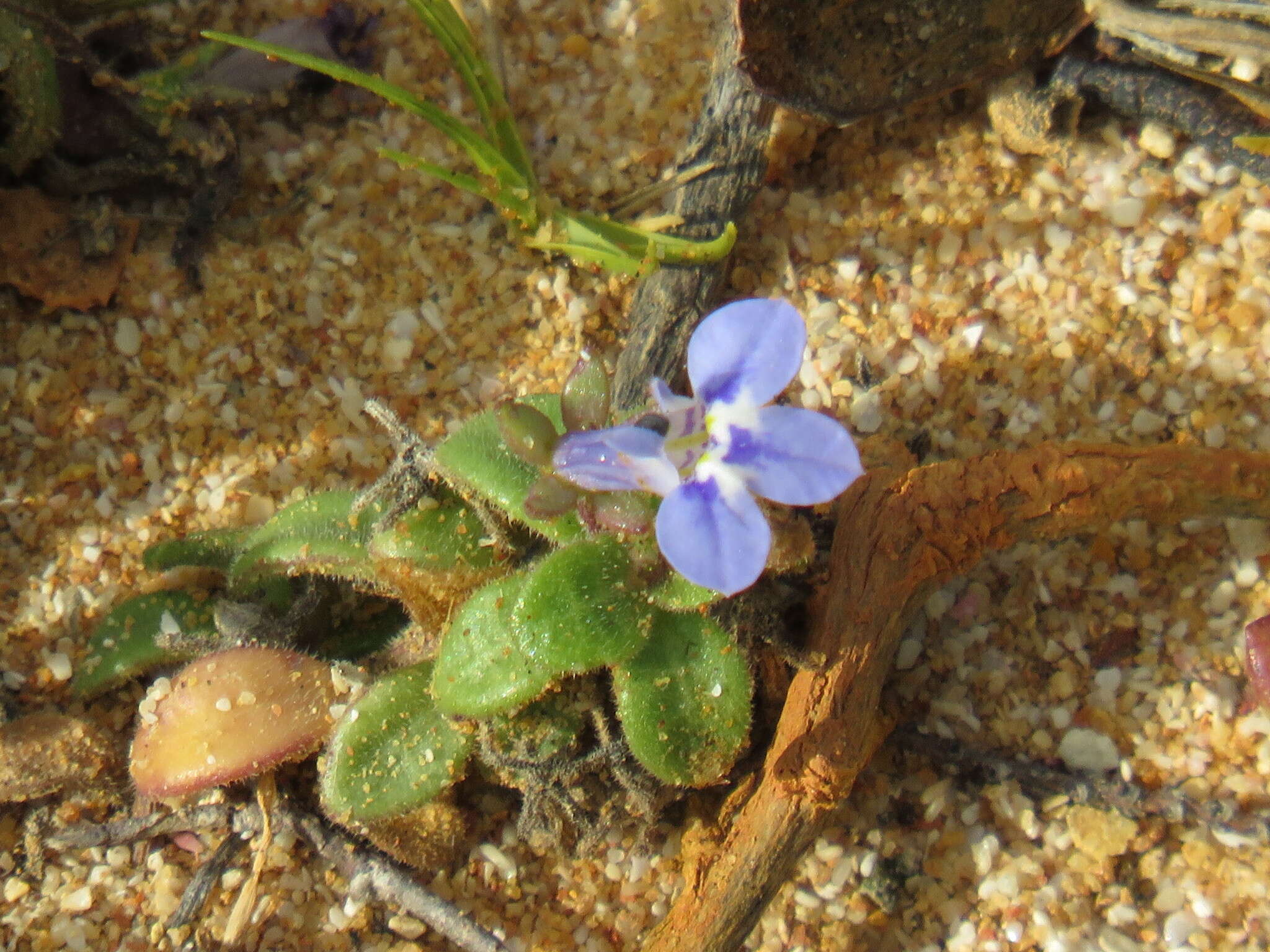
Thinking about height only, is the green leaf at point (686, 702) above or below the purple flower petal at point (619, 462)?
below

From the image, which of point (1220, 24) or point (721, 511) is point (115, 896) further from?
point (1220, 24)

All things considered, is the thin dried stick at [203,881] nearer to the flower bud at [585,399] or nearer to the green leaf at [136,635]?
the green leaf at [136,635]

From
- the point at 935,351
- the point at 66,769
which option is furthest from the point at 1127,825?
the point at 66,769

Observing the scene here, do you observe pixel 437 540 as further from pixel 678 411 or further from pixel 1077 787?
pixel 1077 787

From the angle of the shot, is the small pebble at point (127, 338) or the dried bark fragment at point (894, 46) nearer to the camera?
the dried bark fragment at point (894, 46)

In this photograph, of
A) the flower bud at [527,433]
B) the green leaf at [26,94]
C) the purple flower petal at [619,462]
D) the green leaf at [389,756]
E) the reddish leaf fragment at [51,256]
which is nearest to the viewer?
the purple flower petal at [619,462]

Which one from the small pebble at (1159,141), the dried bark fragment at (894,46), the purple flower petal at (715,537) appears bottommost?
the purple flower petal at (715,537)

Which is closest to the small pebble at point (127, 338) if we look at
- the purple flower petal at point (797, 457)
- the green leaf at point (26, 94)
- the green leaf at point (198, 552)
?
the green leaf at point (26, 94)
